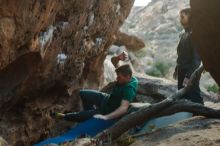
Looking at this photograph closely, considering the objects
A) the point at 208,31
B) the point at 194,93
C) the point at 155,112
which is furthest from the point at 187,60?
the point at 208,31

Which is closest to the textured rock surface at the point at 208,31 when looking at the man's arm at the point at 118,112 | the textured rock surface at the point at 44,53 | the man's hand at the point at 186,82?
the man's arm at the point at 118,112

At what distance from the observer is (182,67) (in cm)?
926

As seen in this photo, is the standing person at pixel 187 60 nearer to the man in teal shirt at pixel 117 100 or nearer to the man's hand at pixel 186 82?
the man's hand at pixel 186 82

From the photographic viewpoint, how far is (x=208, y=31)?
5043mm

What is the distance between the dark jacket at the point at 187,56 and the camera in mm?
9102

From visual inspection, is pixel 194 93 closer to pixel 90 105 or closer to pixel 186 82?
pixel 186 82

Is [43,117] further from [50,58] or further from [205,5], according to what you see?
[205,5]

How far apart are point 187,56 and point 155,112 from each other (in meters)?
1.79

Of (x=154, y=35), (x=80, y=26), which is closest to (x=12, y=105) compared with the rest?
(x=80, y=26)

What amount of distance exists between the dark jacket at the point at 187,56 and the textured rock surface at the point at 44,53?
2306mm

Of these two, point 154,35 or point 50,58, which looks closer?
point 50,58

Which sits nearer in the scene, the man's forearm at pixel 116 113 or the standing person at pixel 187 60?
the man's forearm at pixel 116 113

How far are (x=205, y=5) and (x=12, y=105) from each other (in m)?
6.75

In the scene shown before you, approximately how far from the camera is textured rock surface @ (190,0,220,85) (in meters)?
4.91
